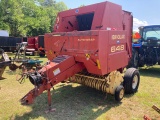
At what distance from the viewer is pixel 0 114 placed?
3.60 meters

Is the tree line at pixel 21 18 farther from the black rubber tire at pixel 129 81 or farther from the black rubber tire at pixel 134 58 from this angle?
the black rubber tire at pixel 129 81

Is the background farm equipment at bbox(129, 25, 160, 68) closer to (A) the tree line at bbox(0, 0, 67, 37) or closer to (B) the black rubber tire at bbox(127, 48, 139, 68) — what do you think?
(B) the black rubber tire at bbox(127, 48, 139, 68)

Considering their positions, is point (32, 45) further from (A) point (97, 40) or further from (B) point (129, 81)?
(A) point (97, 40)

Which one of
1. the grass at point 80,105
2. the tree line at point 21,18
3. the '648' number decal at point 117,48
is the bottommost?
the grass at point 80,105

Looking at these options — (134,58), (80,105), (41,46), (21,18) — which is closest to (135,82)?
(80,105)

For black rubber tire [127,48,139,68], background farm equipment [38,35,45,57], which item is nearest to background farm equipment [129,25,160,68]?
black rubber tire [127,48,139,68]

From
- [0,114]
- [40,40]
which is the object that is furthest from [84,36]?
[40,40]

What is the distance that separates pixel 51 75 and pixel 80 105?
3.47 ft

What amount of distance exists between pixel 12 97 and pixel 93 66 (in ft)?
7.75

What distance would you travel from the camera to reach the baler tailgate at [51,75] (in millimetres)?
3334

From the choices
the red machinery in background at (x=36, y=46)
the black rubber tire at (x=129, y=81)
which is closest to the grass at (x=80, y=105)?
the black rubber tire at (x=129, y=81)

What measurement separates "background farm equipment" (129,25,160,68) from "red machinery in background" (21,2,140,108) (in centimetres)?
339

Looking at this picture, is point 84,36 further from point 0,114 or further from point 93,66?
point 0,114

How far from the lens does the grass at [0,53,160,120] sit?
3537mm
